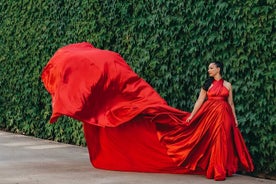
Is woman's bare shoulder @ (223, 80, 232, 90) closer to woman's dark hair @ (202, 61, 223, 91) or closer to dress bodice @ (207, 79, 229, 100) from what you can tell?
dress bodice @ (207, 79, 229, 100)

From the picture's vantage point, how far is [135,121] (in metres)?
7.53

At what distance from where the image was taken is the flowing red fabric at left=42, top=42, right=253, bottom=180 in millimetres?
7059

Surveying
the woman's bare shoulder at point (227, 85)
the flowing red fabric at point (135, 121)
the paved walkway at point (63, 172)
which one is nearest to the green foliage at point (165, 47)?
the woman's bare shoulder at point (227, 85)

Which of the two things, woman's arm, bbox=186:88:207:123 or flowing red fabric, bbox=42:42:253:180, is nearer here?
flowing red fabric, bbox=42:42:253:180

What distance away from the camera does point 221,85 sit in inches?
284

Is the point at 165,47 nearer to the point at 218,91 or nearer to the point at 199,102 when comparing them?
the point at 199,102

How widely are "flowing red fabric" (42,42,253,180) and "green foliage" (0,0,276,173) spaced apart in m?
0.37

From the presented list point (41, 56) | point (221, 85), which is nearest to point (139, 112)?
point (221, 85)

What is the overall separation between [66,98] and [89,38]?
2.99 m

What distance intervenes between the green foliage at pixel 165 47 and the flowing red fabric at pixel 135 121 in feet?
1.22

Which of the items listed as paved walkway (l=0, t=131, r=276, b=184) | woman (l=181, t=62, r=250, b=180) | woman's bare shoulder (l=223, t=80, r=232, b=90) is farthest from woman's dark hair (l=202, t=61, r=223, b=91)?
paved walkway (l=0, t=131, r=276, b=184)

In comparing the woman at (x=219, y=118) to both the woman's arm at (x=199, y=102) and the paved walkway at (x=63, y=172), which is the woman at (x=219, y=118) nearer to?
the woman's arm at (x=199, y=102)

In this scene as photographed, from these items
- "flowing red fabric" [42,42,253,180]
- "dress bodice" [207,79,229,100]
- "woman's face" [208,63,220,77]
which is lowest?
"flowing red fabric" [42,42,253,180]

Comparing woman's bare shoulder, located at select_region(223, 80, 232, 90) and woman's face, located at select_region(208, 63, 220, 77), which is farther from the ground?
woman's face, located at select_region(208, 63, 220, 77)
